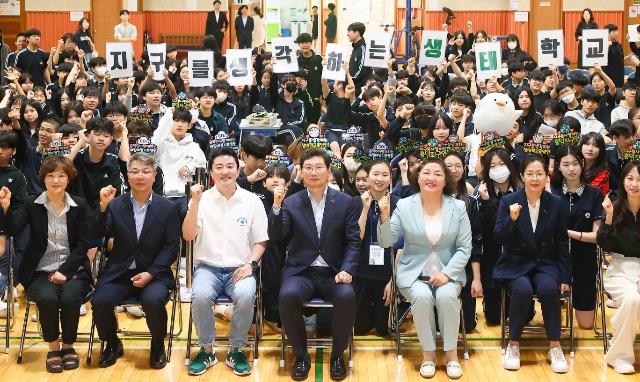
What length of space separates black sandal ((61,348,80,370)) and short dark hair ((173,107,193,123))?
2710 mm

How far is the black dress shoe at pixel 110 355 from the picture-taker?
6.32 m

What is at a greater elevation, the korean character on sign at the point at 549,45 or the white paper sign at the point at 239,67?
the korean character on sign at the point at 549,45

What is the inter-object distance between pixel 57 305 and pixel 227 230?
52.0 inches

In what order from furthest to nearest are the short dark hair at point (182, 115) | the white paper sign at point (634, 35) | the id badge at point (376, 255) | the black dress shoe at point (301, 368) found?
the white paper sign at point (634, 35)
the short dark hair at point (182, 115)
the id badge at point (376, 255)
the black dress shoe at point (301, 368)

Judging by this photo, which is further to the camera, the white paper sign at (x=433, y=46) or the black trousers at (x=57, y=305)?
the white paper sign at (x=433, y=46)

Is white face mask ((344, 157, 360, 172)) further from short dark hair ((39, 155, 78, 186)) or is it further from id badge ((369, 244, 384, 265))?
short dark hair ((39, 155, 78, 186))

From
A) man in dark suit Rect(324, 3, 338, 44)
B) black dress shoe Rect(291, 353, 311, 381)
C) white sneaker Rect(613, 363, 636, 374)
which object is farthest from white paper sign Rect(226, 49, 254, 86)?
man in dark suit Rect(324, 3, 338, 44)

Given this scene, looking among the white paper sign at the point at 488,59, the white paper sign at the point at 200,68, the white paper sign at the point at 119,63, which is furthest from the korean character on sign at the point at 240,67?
the white paper sign at the point at 488,59

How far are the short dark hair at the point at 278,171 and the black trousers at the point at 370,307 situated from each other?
1.00 m

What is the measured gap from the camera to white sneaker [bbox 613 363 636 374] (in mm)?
6148

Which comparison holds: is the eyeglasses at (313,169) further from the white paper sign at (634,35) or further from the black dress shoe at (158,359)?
the white paper sign at (634,35)

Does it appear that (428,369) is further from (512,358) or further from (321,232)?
(321,232)

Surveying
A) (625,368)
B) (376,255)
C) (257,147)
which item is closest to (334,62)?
(257,147)

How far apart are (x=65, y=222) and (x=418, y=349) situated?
284 centimetres
